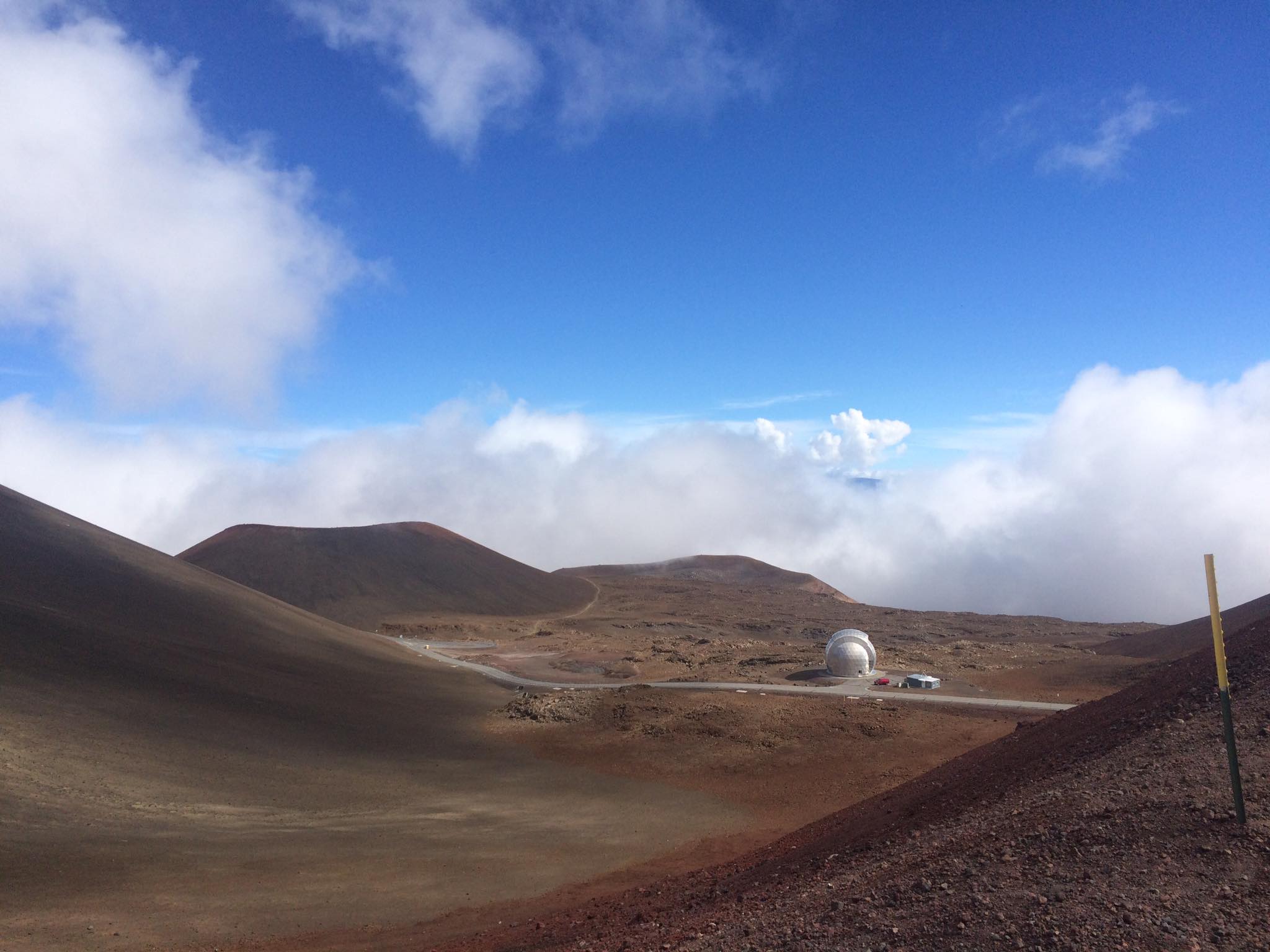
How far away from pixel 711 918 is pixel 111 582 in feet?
120

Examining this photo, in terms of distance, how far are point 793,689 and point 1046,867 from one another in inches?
1298

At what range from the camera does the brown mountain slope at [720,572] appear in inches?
5330

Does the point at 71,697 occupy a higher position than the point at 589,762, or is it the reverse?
the point at 71,697

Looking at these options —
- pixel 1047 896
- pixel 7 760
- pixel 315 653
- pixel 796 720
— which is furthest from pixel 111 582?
pixel 1047 896

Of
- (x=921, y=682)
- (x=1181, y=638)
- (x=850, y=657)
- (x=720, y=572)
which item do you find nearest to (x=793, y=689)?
(x=850, y=657)

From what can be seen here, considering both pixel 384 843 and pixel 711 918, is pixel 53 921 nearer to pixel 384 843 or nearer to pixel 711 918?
pixel 384 843

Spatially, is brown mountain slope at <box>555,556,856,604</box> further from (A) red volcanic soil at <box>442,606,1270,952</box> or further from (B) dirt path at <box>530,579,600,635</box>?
(A) red volcanic soil at <box>442,606,1270,952</box>

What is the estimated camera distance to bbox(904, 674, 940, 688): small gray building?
1507 inches

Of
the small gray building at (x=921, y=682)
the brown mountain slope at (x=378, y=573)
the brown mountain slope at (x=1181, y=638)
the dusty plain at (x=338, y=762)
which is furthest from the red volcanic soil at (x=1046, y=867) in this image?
the brown mountain slope at (x=378, y=573)

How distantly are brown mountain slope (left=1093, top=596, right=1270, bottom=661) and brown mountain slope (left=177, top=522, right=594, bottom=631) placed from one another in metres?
56.5

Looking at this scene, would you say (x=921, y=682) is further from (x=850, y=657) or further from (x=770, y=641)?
(x=770, y=641)

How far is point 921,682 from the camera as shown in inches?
1518

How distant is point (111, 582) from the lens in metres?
35.6

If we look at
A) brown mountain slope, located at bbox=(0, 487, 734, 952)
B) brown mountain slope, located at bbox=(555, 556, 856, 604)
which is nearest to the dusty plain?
brown mountain slope, located at bbox=(0, 487, 734, 952)
